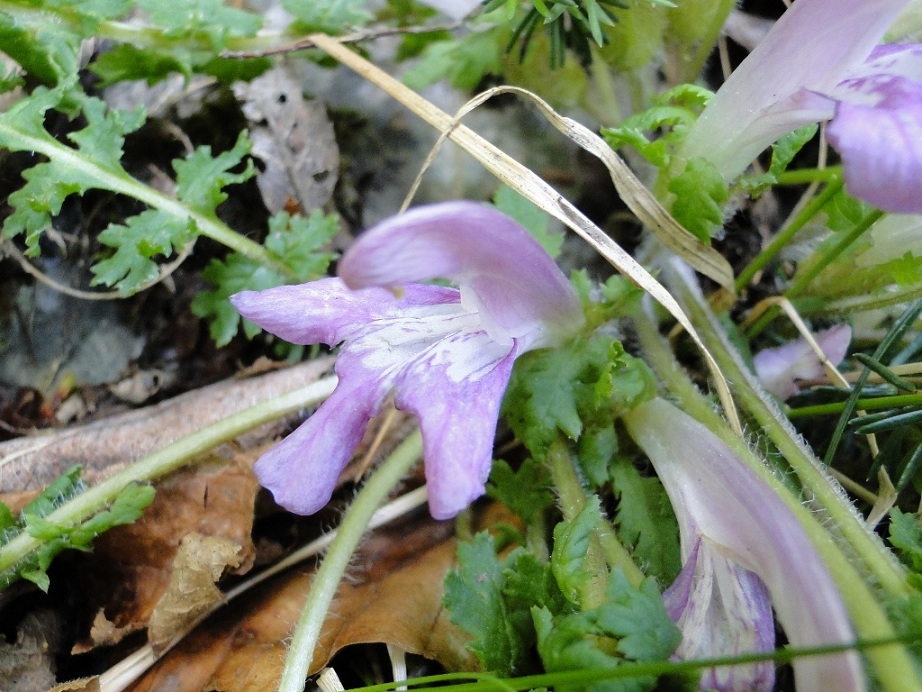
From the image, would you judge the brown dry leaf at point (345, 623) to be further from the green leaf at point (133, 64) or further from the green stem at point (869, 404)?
the green leaf at point (133, 64)

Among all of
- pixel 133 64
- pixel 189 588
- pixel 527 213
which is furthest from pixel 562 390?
pixel 133 64

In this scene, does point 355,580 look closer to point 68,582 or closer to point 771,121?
point 68,582

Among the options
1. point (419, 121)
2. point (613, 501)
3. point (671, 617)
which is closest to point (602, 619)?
point (671, 617)

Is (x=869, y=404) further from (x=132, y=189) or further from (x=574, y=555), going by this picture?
(x=132, y=189)

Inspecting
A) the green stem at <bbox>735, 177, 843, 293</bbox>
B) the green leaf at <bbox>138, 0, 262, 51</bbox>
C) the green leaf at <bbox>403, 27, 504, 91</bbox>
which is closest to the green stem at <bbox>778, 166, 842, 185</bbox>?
the green stem at <bbox>735, 177, 843, 293</bbox>

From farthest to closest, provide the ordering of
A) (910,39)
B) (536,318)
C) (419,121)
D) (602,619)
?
(419,121) < (910,39) < (536,318) < (602,619)

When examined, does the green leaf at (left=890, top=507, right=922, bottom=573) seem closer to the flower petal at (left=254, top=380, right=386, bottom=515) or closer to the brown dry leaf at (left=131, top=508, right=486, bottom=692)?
the brown dry leaf at (left=131, top=508, right=486, bottom=692)
